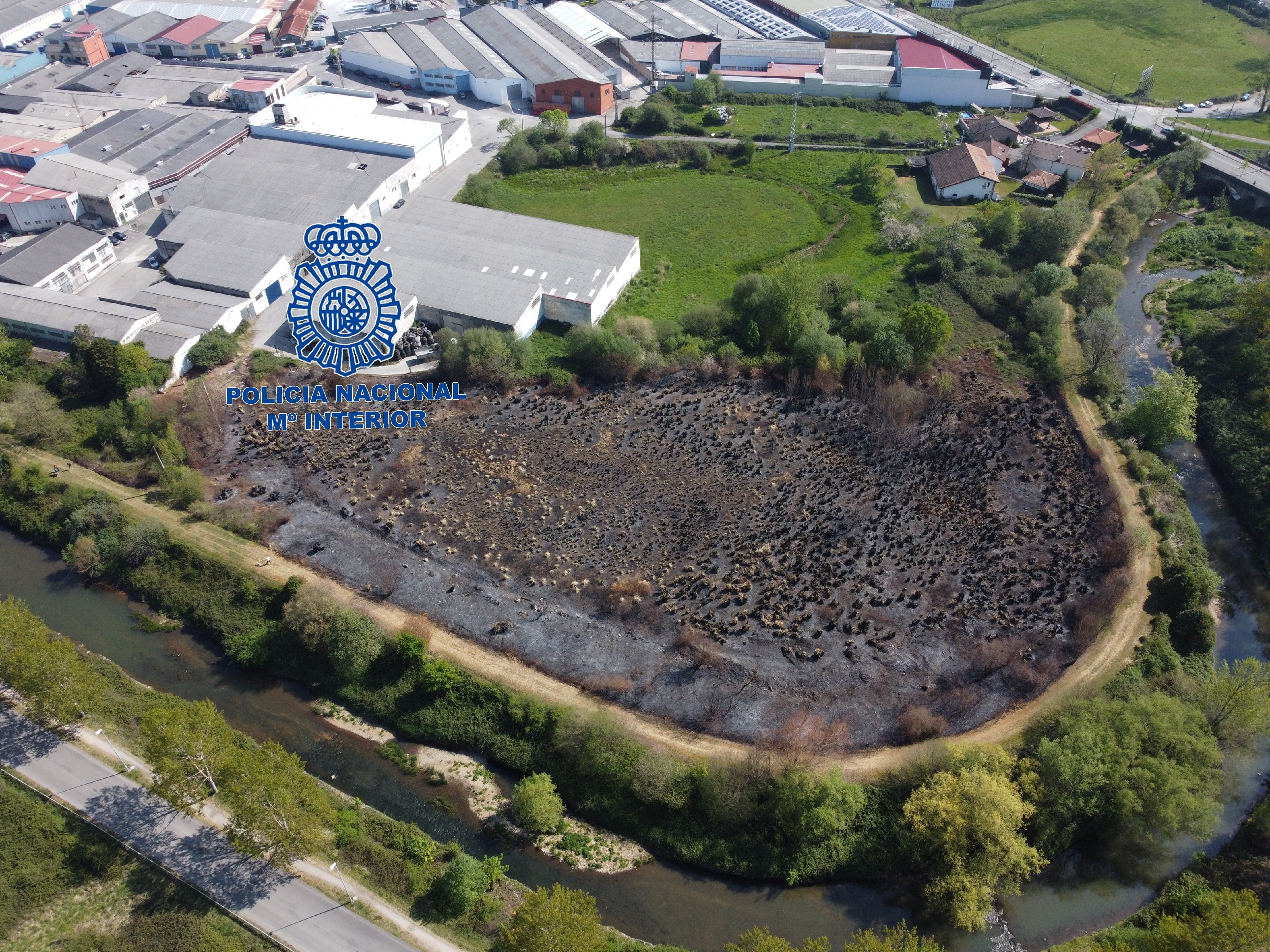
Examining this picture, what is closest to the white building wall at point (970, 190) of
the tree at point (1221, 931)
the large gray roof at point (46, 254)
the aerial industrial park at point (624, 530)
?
the aerial industrial park at point (624, 530)

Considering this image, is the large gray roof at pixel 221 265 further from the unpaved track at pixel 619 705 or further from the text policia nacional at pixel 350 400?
the unpaved track at pixel 619 705

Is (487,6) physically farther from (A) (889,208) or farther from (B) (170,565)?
(B) (170,565)

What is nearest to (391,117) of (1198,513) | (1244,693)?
(1198,513)

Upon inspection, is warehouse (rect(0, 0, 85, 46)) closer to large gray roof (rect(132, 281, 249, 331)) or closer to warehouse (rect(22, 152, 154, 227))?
warehouse (rect(22, 152, 154, 227))

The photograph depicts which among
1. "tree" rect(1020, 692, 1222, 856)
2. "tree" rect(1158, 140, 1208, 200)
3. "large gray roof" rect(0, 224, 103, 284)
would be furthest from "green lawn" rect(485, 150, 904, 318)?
"tree" rect(1020, 692, 1222, 856)

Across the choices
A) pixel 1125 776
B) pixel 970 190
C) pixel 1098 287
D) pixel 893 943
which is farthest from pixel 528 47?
pixel 893 943

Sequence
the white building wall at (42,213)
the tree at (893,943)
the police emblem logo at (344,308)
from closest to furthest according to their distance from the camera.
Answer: the tree at (893,943), the police emblem logo at (344,308), the white building wall at (42,213)

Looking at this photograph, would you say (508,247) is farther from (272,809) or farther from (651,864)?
(651,864)
